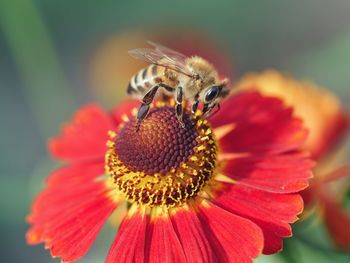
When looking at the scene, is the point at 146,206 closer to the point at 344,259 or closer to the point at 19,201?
the point at 344,259

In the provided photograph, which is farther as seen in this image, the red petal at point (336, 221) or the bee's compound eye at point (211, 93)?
the red petal at point (336, 221)

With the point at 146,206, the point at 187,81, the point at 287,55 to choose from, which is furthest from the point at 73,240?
the point at 287,55

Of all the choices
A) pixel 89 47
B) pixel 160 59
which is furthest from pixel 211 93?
pixel 89 47

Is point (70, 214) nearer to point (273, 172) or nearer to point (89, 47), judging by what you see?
point (273, 172)

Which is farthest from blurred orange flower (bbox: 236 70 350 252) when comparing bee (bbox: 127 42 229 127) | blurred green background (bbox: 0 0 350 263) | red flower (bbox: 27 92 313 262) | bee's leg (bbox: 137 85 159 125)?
blurred green background (bbox: 0 0 350 263)

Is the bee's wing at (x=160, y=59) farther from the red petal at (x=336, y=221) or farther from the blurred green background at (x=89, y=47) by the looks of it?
the blurred green background at (x=89, y=47)

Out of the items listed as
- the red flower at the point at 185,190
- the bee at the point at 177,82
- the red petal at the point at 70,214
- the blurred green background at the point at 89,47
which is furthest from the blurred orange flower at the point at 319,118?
the blurred green background at the point at 89,47
